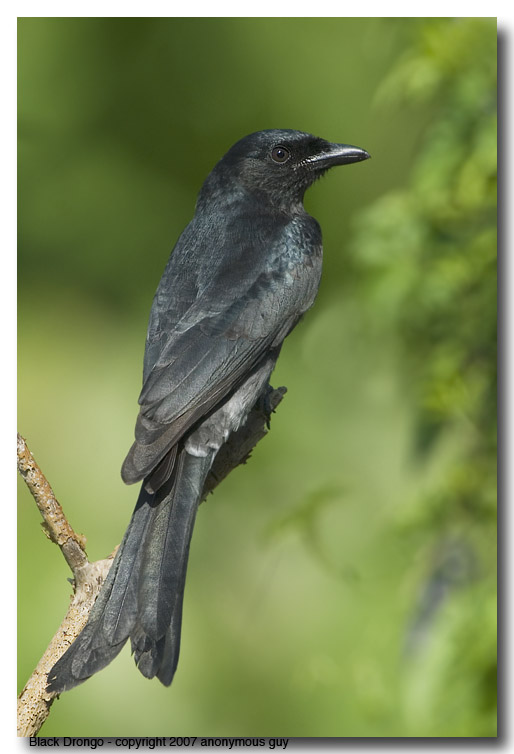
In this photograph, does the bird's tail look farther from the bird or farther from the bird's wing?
the bird's wing

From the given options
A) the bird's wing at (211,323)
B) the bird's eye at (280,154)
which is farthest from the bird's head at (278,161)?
the bird's wing at (211,323)

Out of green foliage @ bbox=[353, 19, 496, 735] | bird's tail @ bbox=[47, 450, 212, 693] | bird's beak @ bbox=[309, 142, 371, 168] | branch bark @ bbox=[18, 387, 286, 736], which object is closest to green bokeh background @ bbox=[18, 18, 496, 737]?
green foliage @ bbox=[353, 19, 496, 735]

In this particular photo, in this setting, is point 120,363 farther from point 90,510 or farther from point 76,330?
point 90,510

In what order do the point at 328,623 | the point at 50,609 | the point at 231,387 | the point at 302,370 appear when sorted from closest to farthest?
1. the point at 231,387
2. the point at 50,609
3. the point at 328,623
4. the point at 302,370

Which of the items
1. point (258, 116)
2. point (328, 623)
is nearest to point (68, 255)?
point (258, 116)

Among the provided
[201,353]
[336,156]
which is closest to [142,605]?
[201,353]

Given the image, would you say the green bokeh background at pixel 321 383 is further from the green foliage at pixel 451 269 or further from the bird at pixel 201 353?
the bird at pixel 201 353
